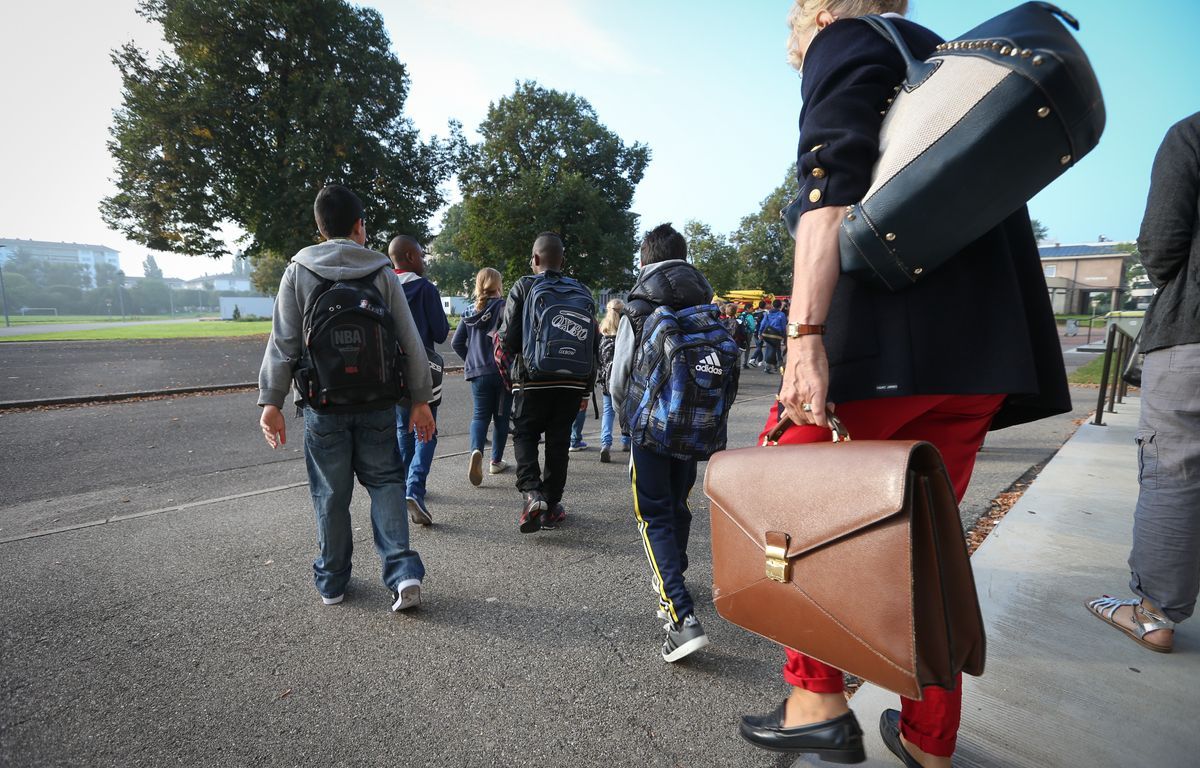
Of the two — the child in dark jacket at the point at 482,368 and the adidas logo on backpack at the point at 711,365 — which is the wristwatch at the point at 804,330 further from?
the child in dark jacket at the point at 482,368

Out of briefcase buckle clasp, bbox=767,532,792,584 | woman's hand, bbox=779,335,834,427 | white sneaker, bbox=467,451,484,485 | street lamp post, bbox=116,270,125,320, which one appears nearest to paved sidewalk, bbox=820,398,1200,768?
briefcase buckle clasp, bbox=767,532,792,584

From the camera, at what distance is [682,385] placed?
269 centimetres

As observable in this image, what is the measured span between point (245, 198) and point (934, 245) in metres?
30.1

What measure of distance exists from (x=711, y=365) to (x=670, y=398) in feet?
0.81

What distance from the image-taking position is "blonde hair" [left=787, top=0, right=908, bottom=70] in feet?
5.25

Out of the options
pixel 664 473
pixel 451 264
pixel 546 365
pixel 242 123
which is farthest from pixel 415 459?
pixel 451 264

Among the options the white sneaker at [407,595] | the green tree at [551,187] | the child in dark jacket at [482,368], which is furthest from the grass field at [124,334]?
the white sneaker at [407,595]

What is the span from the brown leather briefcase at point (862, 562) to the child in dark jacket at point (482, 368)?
3.76 metres

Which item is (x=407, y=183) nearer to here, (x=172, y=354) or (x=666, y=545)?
(x=172, y=354)

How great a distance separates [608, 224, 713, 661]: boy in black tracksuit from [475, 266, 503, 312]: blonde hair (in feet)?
8.17

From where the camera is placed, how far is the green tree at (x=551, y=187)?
35375mm

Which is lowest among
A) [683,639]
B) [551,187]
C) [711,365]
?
[683,639]

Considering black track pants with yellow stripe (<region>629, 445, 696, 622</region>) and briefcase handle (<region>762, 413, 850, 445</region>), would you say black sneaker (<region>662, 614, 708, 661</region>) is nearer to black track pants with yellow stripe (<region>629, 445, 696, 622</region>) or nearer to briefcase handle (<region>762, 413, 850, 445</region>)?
black track pants with yellow stripe (<region>629, 445, 696, 622</region>)

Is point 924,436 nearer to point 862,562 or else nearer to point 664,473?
point 862,562
